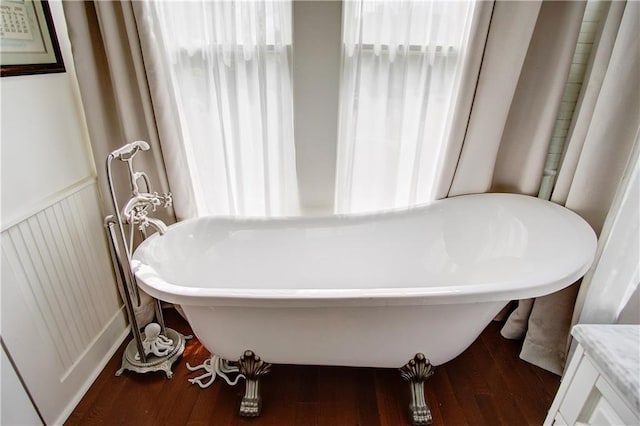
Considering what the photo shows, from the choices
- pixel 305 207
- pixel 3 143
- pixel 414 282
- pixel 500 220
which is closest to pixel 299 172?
pixel 305 207

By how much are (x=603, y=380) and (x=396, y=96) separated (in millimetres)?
1171

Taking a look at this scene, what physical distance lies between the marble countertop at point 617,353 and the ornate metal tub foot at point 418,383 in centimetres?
59

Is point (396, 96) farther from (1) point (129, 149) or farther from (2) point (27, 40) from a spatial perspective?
(2) point (27, 40)

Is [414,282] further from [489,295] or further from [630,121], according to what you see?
[630,121]

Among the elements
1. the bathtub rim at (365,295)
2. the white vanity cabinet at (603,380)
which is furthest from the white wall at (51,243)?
the white vanity cabinet at (603,380)

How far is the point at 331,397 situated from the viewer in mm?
1355

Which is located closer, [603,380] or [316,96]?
[603,380]

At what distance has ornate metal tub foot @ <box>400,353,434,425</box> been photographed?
121 centimetres

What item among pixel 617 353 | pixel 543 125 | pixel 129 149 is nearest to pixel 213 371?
pixel 129 149

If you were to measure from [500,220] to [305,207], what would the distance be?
0.87m

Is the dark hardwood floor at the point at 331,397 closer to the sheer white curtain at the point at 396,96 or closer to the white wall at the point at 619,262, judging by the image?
the white wall at the point at 619,262

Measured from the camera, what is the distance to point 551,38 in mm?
1347

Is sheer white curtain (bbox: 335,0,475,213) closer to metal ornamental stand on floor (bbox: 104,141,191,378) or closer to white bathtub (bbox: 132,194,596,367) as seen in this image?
white bathtub (bbox: 132,194,596,367)

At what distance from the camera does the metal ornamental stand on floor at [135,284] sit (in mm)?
1269
